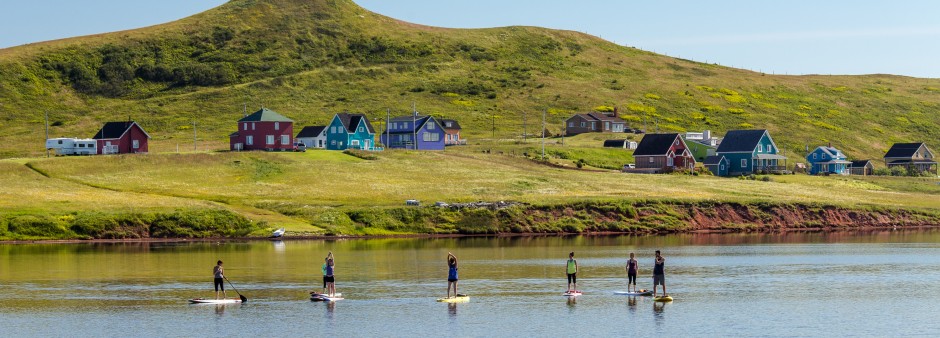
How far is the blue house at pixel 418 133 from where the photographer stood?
187 meters

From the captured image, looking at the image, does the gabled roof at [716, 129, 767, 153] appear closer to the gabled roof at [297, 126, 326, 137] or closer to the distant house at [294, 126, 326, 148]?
the distant house at [294, 126, 326, 148]

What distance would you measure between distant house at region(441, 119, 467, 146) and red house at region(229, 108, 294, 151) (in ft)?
126

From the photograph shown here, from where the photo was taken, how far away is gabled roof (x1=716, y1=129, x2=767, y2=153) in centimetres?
17412

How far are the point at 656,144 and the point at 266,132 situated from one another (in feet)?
173

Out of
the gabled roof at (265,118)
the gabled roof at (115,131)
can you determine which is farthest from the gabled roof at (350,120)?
the gabled roof at (115,131)

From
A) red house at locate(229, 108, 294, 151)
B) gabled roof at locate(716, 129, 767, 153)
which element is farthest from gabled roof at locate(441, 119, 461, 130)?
gabled roof at locate(716, 129, 767, 153)

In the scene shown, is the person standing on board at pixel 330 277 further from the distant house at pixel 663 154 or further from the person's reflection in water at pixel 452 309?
the distant house at pixel 663 154

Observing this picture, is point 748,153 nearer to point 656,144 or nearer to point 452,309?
point 656,144

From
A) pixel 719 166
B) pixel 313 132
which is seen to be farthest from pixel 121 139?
pixel 719 166

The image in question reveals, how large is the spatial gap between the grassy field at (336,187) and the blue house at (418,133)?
3266 centimetres

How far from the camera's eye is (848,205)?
123m

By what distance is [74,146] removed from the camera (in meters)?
154

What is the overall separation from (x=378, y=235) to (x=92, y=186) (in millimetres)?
33413

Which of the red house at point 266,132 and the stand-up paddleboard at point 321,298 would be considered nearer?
the stand-up paddleboard at point 321,298
